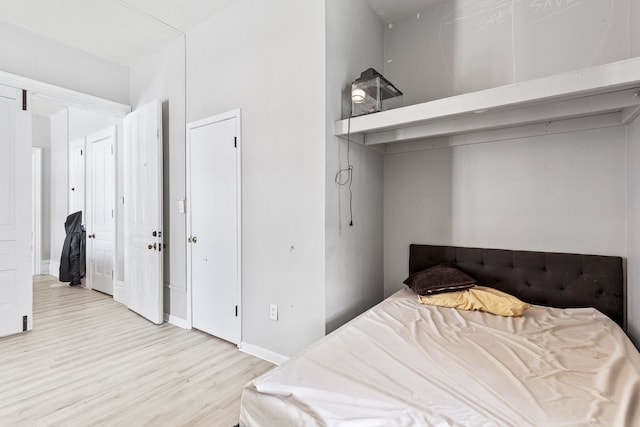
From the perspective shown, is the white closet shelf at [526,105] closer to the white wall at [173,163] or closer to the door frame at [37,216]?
the white wall at [173,163]

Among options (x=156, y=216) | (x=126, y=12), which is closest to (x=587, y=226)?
(x=156, y=216)

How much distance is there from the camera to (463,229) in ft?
8.54

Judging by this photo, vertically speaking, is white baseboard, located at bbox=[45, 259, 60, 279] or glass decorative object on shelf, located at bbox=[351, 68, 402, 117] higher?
glass decorative object on shelf, located at bbox=[351, 68, 402, 117]

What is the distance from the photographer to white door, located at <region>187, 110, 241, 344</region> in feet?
9.09

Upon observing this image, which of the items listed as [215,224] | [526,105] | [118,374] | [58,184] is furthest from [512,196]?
[58,184]

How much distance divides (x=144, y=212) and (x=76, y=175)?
104 inches

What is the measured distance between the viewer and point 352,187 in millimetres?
2520

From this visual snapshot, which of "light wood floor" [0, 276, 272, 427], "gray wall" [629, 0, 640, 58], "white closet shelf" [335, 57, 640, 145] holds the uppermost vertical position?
"gray wall" [629, 0, 640, 58]

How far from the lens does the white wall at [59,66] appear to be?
3.05 metres

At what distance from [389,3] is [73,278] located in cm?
585

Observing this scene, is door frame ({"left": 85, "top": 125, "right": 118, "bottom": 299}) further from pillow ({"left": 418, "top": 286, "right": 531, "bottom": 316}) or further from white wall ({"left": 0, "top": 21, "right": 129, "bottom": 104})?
pillow ({"left": 418, "top": 286, "right": 531, "bottom": 316})

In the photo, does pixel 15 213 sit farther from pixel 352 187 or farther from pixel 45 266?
pixel 352 187

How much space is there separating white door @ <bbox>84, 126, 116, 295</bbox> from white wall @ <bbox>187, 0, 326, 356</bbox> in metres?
2.57

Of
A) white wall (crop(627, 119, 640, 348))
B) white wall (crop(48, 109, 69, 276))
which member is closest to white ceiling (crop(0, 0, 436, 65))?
white wall (crop(627, 119, 640, 348))
